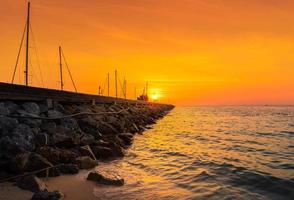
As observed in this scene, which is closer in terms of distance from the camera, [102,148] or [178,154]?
[102,148]

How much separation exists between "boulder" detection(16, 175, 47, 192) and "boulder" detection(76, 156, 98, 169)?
236 centimetres

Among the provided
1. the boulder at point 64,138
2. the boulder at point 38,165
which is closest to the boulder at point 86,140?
the boulder at point 64,138

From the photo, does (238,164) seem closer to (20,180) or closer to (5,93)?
(20,180)

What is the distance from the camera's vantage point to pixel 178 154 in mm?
13602

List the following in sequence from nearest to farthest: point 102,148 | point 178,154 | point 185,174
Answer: point 185,174 → point 102,148 → point 178,154

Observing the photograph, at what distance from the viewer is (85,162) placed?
9266 millimetres

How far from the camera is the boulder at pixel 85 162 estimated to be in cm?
911

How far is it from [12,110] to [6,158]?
2.96 meters

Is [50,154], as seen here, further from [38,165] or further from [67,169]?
[38,165]

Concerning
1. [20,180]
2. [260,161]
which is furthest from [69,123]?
[260,161]

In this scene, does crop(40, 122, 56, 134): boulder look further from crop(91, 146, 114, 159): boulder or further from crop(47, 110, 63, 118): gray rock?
crop(91, 146, 114, 159): boulder

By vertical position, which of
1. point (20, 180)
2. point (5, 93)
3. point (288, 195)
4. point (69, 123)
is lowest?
point (288, 195)

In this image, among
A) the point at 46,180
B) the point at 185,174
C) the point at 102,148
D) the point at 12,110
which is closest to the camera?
the point at 46,180

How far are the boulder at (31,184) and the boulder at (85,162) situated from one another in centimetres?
236
